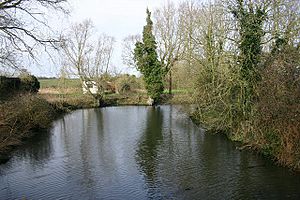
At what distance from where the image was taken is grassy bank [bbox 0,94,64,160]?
14.7 metres

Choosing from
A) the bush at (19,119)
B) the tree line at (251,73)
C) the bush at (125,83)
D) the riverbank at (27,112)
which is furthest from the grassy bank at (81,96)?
the tree line at (251,73)

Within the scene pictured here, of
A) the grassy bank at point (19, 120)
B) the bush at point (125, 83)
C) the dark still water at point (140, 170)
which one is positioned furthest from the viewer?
the bush at point (125, 83)

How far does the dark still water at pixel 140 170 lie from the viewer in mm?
9578

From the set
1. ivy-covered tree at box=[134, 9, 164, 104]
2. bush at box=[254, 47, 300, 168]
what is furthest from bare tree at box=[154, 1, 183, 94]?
bush at box=[254, 47, 300, 168]

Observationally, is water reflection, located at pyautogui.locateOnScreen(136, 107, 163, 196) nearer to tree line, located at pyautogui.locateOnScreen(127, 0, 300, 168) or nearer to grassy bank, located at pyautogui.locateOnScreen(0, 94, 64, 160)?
tree line, located at pyautogui.locateOnScreen(127, 0, 300, 168)

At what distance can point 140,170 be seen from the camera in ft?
38.4

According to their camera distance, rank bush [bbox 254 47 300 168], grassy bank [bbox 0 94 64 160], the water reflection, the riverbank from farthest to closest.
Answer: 1. the riverbank
2. grassy bank [bbox 0 94 64 160]
3. bush [bbox 254 47 300 168]
4. the water reflection

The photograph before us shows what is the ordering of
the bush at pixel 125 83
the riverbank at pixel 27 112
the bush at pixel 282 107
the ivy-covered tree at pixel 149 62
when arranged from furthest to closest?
the bush at pixel 125 83
the ivy-covered tree at pixel 149 62
the riverbank at pixel 27 112
the bush at pixel 282 107

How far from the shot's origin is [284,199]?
8875mm

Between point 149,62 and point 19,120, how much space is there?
18.1 m

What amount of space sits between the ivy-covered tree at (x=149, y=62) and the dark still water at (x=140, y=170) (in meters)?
15.1

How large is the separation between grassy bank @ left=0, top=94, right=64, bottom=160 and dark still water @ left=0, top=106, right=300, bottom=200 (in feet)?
2.10

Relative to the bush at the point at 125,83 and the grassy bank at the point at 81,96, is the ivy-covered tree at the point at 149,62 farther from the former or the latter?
the bush at the point at 125,83

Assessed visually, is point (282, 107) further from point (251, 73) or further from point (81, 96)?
point (81, 96)
